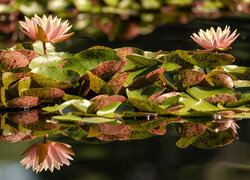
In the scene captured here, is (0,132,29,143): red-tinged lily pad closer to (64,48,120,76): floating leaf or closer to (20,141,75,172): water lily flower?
(20,141,75,172): water lily flower

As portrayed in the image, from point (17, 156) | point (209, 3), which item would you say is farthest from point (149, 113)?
point (209, 3)

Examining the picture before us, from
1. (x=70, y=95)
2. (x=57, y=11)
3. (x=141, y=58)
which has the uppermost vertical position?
(x=57, y=11)

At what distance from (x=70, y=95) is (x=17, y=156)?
0.43 metres

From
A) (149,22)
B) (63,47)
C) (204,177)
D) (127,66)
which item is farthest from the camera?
(149,22)

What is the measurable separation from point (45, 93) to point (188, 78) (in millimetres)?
532

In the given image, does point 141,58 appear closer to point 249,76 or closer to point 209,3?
point 249,76

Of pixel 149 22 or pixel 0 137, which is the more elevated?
pixel 149 22

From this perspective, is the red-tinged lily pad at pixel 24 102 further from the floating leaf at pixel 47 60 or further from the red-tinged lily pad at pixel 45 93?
the floating leaf at pixel 47 60

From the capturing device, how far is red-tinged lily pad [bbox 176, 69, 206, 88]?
1865 millimetres

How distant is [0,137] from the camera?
161cm

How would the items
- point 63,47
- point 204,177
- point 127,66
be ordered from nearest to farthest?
point 204,177 → point 127,66 → point 63,47

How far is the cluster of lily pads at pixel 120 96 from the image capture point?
1608mm

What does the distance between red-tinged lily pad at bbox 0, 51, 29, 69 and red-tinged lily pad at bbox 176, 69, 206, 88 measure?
1.98ft

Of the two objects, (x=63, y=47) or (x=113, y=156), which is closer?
(x=113, y=156)
